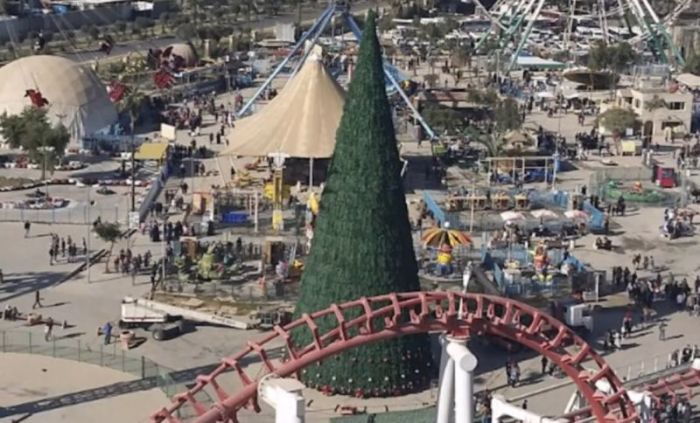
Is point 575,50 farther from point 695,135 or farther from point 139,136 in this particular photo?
point 139,136

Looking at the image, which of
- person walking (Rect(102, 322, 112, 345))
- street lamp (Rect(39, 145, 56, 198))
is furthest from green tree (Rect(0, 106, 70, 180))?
person walking (Rect(102, 322, 112, 345))

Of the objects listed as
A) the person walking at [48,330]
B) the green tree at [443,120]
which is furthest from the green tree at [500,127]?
the person walking at [48,330]

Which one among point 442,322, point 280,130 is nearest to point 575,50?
point 280,130

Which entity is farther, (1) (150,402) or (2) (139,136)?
Answer: (2) (139,136)

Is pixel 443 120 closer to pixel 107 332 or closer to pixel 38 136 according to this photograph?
pixel 38 136

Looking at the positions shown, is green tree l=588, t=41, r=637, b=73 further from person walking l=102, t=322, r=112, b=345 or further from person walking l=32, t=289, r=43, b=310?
person walking l=102, t=322, r=112, b=345

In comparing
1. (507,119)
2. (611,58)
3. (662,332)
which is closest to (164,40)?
(611,58)
